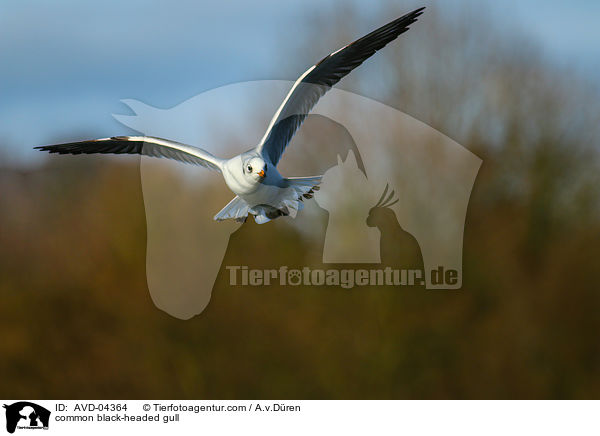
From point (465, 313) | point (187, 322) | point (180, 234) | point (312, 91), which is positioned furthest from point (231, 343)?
point (312, 91)

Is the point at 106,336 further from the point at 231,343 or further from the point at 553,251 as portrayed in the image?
the point at 553,251

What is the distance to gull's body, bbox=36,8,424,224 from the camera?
1.91 m

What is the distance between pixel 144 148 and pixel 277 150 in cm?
49

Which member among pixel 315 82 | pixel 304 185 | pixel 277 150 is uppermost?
pixel 315 82

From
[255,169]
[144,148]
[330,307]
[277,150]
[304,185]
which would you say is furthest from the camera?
[330,307]

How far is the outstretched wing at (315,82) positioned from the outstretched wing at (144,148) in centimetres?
21

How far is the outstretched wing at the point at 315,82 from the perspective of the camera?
1.98 meters

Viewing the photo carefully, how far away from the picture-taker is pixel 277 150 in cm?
215

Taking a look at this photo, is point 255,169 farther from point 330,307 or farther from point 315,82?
point 330,307

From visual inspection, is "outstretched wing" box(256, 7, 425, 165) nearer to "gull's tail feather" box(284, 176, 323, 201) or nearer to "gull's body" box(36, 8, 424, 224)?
"gull's body" box(36, 8, 424, 224)

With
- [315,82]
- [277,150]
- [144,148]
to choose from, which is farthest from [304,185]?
[144,148]
